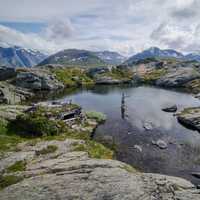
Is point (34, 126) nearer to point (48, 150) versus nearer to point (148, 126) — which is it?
point (48, 150)

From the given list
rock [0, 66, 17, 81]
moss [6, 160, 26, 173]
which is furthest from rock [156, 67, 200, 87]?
moss [6, 160, 26, 173]

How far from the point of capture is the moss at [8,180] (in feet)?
110

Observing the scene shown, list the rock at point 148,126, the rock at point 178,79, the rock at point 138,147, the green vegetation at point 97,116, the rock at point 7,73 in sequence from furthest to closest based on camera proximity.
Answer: the rock at point 7,73 < the rock at point 178,79 < the green vegetation at point 97,116 < the rock at point 148,126 < the rock at point 138,147

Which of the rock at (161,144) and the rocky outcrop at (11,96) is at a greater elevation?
the rocky outcrop at (11,96)

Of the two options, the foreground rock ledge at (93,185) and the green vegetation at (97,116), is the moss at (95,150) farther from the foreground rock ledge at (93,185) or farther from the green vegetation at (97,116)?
the green vegetation at (97,116)

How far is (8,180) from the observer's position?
112 ft

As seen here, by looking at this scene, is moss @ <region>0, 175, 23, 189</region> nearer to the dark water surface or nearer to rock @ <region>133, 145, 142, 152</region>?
the dark water surface

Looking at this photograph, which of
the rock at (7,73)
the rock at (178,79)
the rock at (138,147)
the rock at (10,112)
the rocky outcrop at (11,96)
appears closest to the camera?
the rock at (138,147)

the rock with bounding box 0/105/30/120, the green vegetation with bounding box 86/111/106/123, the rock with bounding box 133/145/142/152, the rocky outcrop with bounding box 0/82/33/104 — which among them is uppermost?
the rock with bounding box 0/105/30/120

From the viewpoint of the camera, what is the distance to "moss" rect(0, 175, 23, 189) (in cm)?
3341

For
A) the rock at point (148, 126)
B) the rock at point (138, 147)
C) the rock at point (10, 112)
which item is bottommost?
the rock at point (138, 147)

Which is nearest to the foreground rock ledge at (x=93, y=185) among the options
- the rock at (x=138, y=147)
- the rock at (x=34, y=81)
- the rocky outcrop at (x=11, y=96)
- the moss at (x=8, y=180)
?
the moss at (x=8, y=180)

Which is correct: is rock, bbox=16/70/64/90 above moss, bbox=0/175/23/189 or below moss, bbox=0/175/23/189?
above

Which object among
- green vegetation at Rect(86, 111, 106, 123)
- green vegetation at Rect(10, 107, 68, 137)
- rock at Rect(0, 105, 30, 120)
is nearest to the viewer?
green vegetation at Rect(10, 107, 68, 137)
